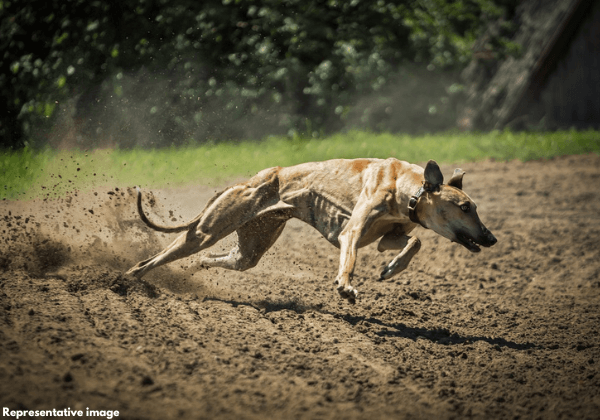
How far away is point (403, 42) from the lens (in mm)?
15055

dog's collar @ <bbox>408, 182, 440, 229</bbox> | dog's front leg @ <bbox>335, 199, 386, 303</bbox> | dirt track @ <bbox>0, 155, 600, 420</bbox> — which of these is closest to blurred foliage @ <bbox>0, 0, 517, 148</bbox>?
dirt track @ <bbox>0, 155, 600, 420</bbox>

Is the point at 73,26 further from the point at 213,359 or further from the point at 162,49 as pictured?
the point at 213,359

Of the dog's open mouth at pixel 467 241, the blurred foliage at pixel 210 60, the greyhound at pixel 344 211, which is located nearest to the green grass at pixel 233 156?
the blurred foliage at pixel 210 60

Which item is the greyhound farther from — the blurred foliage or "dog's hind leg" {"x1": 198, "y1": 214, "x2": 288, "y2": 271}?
the blurred foliage

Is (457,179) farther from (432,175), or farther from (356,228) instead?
(356,228)

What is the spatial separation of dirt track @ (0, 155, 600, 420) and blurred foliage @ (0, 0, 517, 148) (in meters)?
4.45

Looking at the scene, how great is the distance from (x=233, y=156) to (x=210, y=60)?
299 centimetres

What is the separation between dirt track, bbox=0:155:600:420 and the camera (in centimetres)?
355

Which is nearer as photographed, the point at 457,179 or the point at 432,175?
the point at 432,175

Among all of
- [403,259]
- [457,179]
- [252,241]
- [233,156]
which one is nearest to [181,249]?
[252,241]

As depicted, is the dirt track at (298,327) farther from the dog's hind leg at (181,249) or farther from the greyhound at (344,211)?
the greyhound at (344,211)

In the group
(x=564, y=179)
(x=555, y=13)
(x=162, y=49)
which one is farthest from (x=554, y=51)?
(x=162, y=49)

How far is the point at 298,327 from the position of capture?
500 centimetres

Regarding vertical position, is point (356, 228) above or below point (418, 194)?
below
